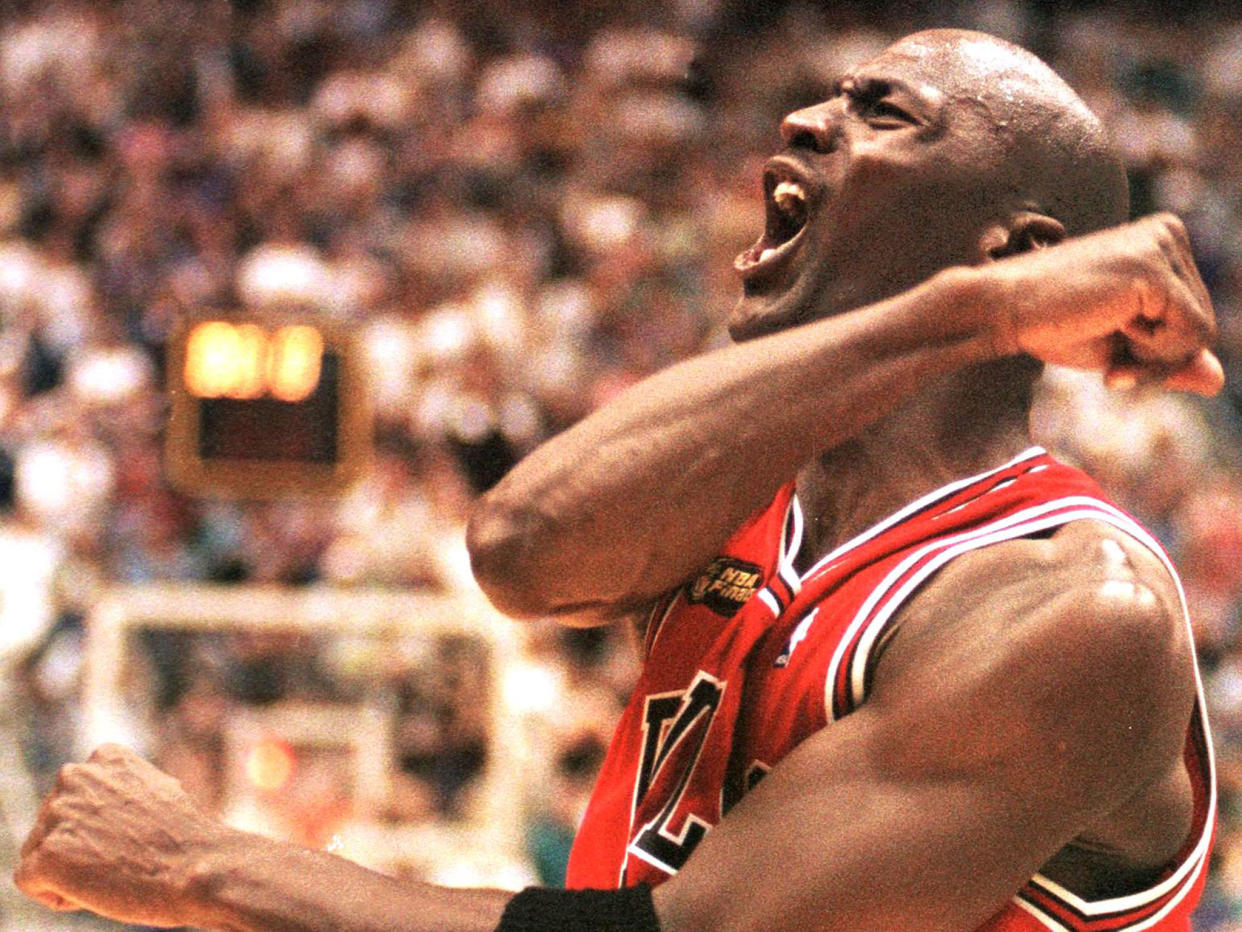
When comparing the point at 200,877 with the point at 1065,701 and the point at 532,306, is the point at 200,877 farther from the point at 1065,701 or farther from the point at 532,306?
the point at 532,306

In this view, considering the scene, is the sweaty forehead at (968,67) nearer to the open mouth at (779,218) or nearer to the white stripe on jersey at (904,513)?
the open mouth at (779,218)

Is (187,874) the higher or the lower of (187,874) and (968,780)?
the lower

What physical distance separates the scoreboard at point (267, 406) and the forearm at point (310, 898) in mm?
4982

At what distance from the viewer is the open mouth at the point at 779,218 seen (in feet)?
7.69

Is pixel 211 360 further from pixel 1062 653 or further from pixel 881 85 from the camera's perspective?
pixel 1062 653

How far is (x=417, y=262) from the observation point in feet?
30.6

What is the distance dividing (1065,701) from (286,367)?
5.52 m

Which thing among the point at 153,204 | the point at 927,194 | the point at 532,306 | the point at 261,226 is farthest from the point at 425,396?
the point at 927,194

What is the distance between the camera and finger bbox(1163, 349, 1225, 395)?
6.68 ft

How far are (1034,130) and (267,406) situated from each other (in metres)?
5.12

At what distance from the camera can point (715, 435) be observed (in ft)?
6.44

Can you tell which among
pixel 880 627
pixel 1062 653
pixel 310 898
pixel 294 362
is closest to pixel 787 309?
pixel 880 627

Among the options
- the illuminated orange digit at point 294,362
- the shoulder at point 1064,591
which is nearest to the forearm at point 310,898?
the shoulder at point 1064,591

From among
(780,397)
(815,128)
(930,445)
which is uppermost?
(815,128)
